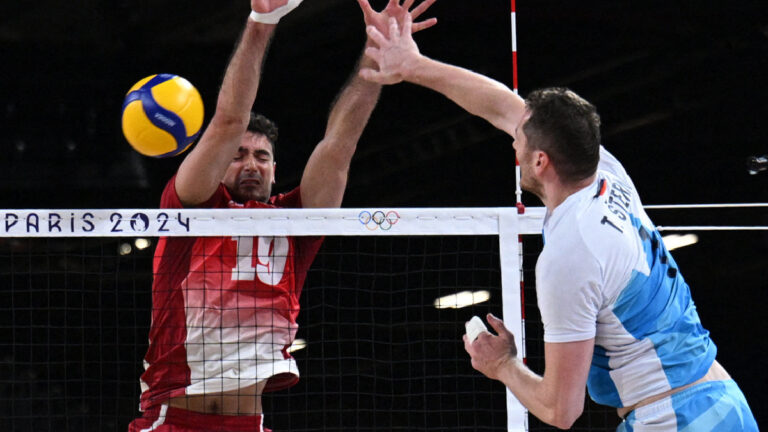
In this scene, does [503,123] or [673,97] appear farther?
[673,97]

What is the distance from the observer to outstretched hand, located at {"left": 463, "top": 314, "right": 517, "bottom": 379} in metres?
3.13

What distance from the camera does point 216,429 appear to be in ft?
14.1

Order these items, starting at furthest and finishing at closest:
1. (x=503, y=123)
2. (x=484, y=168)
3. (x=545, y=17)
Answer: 1. (x=484, y=168)
2. (x=545, y=17)
3. (x=503, y=123)

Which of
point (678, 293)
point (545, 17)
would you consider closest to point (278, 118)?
point (545, 17)

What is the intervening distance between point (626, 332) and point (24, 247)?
902 cm

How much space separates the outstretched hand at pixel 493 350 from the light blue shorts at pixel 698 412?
44 cm

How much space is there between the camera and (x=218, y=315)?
441cm

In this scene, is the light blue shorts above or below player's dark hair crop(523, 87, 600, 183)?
below

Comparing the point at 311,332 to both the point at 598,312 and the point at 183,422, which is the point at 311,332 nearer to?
the point at 183,422

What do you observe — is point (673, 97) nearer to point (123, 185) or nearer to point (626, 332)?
point (123, 185)

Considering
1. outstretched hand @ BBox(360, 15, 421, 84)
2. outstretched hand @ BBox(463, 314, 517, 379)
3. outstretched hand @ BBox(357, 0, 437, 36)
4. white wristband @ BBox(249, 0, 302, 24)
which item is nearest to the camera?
outstretched hand @ BBox(463, 314, 517, 379)

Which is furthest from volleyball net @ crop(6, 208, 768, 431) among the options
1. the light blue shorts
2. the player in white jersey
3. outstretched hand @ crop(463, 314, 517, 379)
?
the light blue shorts

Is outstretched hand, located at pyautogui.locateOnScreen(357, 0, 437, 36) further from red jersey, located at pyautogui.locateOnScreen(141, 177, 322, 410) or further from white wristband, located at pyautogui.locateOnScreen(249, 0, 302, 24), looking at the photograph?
red jersey, located at pyautogui.locateOnScreen(141, 177, 322, 410)

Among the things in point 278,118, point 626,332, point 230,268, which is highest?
point 278,118
